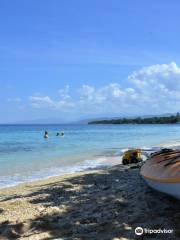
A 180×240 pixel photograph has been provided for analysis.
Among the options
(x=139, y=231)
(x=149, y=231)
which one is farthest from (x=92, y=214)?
(x=149, y=231)

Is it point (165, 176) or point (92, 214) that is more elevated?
point (165, 176)

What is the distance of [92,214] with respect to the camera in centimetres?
658

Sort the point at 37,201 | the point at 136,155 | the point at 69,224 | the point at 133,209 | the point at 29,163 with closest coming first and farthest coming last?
the point at 69,224
the point at 133,209
the point at 37,201
the point at 136,155
the point at 29,163

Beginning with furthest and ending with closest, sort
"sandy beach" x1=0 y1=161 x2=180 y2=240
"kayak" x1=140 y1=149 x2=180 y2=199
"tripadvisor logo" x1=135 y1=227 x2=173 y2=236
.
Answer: "kayak" x1=140 y1=149 x2=180 y2=199 < "sandy beach" x1=0 y1=161 x2=180 y2=240 < "tripadvisor logo" x1=135 y1=227 x2=173 y2=236

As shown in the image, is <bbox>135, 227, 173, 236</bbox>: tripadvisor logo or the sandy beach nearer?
<bbox>135, 227, 173, 236</bbox>: tripadvisor logo

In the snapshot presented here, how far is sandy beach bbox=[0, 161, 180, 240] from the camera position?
5.68 meters

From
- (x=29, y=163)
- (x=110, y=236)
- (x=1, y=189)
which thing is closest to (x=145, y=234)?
(x=110, y=236)

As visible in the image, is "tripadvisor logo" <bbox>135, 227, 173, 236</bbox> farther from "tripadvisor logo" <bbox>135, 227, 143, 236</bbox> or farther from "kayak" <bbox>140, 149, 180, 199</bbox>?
"kayak" <bbox>140, 149, 180, 199</bbox>

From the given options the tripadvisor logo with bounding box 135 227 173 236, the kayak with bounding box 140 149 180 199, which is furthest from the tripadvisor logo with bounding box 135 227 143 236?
the kayak with bounding box 140 149 180 199

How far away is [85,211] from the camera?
681 cm

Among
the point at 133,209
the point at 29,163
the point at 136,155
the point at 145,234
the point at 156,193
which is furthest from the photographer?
the point at 29,163

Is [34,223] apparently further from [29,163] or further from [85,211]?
[29,163]

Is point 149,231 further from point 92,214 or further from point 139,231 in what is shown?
point 92,214

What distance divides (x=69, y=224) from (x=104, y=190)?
2612mm
